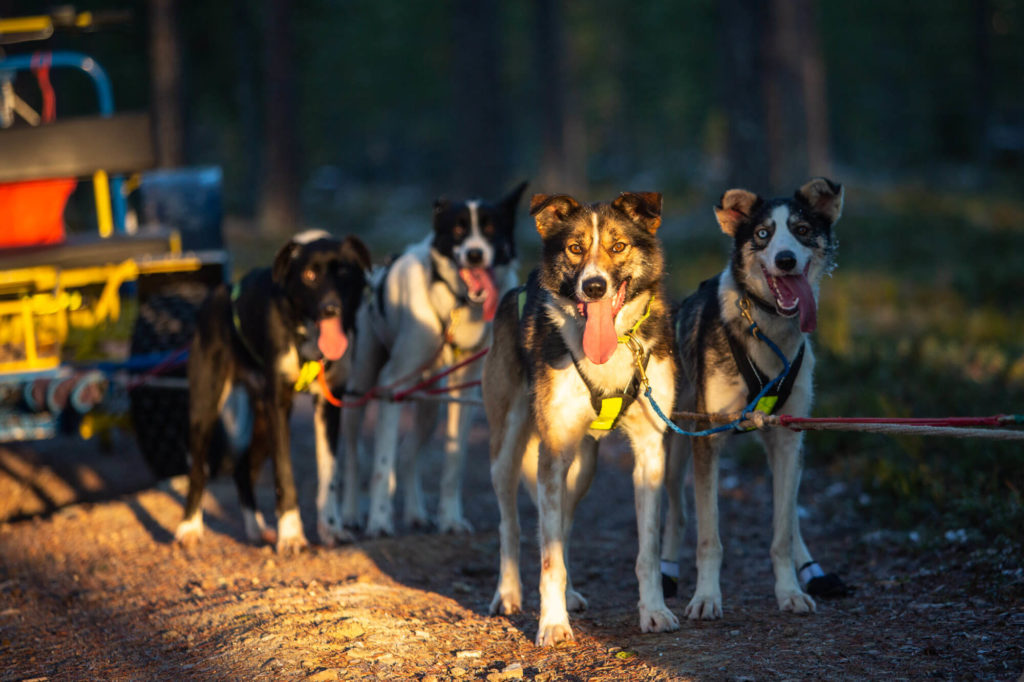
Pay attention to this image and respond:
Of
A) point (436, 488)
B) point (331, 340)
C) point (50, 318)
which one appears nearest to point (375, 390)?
point (331, 340)

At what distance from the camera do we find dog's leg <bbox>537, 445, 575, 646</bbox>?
4.30 m

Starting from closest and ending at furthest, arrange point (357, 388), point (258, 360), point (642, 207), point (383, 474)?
point (642, 207) → point (258, 360) → point (383, 474) → point (357, 388)

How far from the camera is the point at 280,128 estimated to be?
26484mm

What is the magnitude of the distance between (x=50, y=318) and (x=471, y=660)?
517cm

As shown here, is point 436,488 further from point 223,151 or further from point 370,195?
point 223,151

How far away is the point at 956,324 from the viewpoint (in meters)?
12.5

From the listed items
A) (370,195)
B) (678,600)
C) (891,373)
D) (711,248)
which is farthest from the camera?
(370,195)

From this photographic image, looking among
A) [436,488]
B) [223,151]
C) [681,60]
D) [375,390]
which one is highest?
[681,60]

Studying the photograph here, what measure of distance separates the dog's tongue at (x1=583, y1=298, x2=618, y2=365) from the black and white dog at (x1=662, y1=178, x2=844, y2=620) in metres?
0.69

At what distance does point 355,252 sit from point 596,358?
2.34m

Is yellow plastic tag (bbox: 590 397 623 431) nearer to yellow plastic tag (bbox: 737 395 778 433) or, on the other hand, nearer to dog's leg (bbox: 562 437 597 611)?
dog's leg (bbox: 562 437 597 611)

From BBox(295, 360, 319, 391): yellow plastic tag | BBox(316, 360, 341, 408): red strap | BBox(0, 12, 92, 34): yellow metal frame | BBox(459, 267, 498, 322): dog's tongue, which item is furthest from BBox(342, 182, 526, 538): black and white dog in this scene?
BBox(0, 12, 92, 34): yellow metal frame

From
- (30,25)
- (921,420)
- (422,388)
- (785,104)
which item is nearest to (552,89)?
(785,104)

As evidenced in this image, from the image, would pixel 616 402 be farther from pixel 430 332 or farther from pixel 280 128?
pixel 280 128
